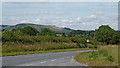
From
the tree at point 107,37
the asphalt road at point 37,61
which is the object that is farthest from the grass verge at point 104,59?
the tree at point 107,37

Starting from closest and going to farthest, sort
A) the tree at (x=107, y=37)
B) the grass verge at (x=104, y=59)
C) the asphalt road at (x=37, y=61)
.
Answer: the grass verge at (x=104, y=59) < the asphalt road at (x=37, y=61) < the tree at (x=107, y=37)

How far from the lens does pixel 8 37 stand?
39125 mm

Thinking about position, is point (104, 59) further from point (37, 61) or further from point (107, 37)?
point (107, 37)

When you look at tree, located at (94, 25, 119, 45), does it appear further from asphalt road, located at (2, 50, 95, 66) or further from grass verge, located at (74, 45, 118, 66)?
asphalt road, located at (2, 50, 95, 66)

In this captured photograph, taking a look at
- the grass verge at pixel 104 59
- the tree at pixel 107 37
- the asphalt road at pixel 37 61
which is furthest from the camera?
the tree at pixel 107 37

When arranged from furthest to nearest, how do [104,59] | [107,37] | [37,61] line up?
[107,37]
[37,61]
[104,59]

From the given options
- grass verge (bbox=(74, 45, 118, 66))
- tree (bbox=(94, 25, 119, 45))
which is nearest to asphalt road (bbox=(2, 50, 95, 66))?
grass verge (bbox=(74, 45, 118, 66))

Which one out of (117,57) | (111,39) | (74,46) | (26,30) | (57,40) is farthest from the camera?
(26,30)

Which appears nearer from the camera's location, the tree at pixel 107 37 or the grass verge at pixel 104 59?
the grass verge at pixel 104 59

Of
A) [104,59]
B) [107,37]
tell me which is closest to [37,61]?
[104,59]

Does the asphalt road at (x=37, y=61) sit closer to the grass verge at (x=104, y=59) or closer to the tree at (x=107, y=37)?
the grass verge at (x=104, y=59)

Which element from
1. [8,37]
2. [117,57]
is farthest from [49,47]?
[117,57]

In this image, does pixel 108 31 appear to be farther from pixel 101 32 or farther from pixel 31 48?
pixel 31 48

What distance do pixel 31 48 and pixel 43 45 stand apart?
14.1 ft
